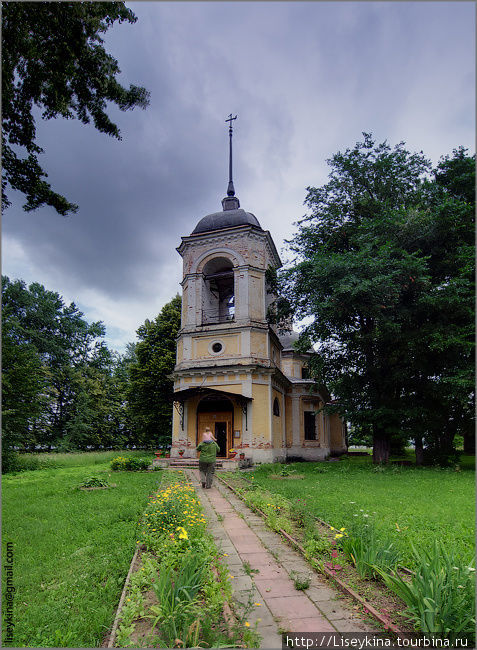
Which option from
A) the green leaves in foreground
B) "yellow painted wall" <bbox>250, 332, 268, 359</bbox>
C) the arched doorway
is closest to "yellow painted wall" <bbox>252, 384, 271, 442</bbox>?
the arched doorway

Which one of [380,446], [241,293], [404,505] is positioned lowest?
[380,446]

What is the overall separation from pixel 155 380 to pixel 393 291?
19.0 metres

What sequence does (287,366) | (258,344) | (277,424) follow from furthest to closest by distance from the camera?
(287,366), (277,424), (258,344)

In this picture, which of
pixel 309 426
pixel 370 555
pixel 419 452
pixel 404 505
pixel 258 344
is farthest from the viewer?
pixel 309 426

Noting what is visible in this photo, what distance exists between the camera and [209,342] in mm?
21406

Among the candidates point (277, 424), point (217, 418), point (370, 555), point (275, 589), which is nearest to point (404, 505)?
point (370, 555)

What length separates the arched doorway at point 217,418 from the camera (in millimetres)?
20500

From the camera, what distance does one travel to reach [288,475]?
14203mm

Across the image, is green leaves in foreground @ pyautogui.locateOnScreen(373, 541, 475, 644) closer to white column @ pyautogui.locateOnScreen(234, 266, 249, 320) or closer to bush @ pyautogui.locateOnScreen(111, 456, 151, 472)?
bush @ pyautogui.locateOnScreen(111, 456, 151, 472)

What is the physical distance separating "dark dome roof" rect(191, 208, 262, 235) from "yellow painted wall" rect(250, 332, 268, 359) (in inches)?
263

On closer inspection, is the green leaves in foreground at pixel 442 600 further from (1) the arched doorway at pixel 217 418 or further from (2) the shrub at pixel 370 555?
(1) the arched doorway at pixel 217 418

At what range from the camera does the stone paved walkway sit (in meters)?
3.24

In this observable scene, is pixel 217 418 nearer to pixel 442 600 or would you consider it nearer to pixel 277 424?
pixel 277 424

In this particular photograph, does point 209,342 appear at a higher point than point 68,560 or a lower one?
higher
